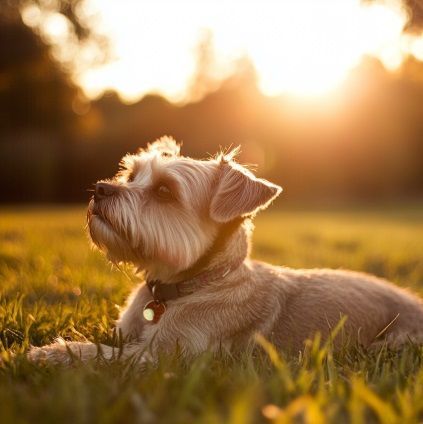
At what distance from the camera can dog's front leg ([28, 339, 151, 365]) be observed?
144 inches

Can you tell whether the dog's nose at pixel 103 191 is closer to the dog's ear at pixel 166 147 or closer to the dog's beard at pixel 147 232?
the dog's beard at pixel 147 232

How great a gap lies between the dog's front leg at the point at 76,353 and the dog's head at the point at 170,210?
2.81 feet

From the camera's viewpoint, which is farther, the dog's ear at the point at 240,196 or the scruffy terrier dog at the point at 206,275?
the dog's ear at the point at 240,196

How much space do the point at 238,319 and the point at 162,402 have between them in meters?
2.17

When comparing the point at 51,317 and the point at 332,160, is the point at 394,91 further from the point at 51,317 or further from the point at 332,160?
the point at 51,317

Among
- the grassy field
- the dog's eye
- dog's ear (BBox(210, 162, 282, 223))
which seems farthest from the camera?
the dog's eye

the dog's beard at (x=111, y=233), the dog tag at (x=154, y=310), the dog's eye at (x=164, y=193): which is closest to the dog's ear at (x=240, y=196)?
the dog's eye at (x=164, y=193)

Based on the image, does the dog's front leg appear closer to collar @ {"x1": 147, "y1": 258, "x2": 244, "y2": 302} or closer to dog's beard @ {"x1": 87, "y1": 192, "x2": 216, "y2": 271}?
collar @ {"x1": 147, "y1": 258, "x2": 244, "y2": 302}

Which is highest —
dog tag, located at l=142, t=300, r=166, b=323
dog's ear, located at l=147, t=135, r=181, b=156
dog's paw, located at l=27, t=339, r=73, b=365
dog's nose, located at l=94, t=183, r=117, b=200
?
dog's ear, located at l=147, t=135, r=181, b=156

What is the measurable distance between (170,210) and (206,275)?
1.98 ft

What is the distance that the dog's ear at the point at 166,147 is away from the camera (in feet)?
19.3

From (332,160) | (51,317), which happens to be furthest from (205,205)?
(332,160)

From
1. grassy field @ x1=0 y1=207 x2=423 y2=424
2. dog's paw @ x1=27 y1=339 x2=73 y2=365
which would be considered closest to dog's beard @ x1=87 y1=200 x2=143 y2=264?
grassy field @ x1=0 y1=207 x2=423 y2=424

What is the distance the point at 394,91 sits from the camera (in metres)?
45.7
